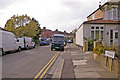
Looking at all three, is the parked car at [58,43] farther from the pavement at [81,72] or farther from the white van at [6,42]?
the pavement at [81,72]

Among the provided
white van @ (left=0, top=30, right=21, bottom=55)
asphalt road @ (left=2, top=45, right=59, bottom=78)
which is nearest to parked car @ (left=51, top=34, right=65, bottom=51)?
white van @ (left=0, top=30, right=21, bottom=55)

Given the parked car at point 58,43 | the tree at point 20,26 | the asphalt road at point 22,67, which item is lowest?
the asphalt road at point 22,67

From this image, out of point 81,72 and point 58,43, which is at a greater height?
point 58,43

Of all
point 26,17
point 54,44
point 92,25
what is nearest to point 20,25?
point 26,17

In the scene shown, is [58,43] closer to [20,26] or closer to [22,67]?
[22,67]

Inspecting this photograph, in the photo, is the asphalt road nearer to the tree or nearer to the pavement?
the pavement

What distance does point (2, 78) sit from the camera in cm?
626

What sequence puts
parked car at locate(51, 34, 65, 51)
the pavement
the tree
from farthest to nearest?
1. the tree
2. parked car at locate(51, 34, 65, 51)
3. the pavement

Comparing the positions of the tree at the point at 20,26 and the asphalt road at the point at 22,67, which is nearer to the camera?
the asphalt road at the point at 22,67

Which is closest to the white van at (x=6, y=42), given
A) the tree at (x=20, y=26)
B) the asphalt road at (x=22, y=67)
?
the asphalt road at (x=22, y=67)

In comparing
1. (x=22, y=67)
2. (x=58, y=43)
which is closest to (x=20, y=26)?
(x=58, y=43)

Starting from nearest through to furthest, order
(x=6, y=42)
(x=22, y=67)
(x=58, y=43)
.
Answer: (x=22, y=67), (x=6, y=42), (x=58, y=43)

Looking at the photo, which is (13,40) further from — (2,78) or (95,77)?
(95,77)

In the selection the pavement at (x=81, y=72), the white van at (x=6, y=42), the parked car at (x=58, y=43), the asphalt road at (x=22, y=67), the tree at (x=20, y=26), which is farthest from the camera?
the tree at (x=20, y=26)
